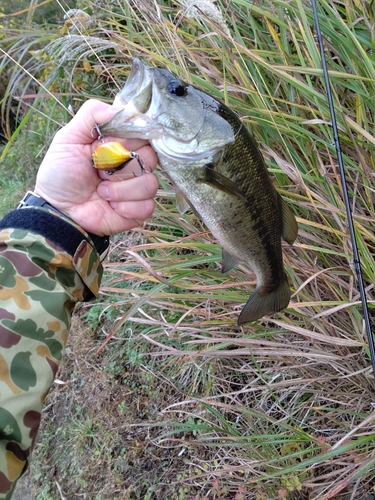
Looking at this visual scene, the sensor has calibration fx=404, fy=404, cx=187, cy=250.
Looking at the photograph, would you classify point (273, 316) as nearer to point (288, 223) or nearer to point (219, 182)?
point (288, 223)

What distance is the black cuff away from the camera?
1.34 meters

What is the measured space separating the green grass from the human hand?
39 centimetres

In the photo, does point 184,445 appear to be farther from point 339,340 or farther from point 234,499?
point 339,340

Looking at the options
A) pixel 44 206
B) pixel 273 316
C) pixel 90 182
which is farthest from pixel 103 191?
pixel 273 316

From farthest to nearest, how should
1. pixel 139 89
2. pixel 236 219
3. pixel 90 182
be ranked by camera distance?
pixel 90 182 < pixel 236 219 < pixel 139 89

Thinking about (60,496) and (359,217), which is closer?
(359,217)

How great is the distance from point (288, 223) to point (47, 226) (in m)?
0.82

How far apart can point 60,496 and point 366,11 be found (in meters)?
3.19

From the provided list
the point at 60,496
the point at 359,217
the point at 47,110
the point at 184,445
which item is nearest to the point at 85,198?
the point at 359,217

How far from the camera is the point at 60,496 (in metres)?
2.67

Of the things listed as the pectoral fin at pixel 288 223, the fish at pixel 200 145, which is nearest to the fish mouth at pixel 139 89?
the fish at pixel 200 145

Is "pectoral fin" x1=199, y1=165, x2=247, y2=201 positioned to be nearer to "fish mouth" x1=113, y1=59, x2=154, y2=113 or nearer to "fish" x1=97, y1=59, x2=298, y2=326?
"fish" x1=97, y1=59, x2=298, y2=326

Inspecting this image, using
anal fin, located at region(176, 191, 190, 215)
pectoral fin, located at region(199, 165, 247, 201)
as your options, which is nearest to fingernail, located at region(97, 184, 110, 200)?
anal fin, located at region(176, 191, 190, 215)

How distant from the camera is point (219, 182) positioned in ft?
3.97
